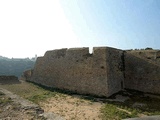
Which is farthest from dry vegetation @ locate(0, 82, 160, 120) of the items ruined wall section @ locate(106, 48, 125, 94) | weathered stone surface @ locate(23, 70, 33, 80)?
weathered stone surface @ locate(23, 70, 33, 80)

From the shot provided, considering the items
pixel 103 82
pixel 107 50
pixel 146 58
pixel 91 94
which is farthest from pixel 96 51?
pixel 146 58

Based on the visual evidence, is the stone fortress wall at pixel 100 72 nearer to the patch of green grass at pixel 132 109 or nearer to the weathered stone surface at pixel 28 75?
the patch of green grass at pixel 132 109

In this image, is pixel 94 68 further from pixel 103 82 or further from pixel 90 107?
pixel 90 107

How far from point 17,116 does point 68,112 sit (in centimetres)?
253

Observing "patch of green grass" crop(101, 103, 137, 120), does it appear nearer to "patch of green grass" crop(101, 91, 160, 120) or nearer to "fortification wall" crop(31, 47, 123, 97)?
"patch of green grass" crop(101, 91, 160, 120)

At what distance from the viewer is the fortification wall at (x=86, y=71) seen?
1176 centimetres

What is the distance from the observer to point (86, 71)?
41.5 feet

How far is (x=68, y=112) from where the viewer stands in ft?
26.0

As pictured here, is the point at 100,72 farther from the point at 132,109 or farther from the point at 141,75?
the point at 141,75

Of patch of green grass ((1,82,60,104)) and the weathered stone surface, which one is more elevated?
the weathered stone surface

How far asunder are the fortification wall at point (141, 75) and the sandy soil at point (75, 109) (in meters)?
5.40

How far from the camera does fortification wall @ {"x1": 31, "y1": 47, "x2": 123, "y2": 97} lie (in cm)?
1176

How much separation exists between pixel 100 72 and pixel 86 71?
128 cm

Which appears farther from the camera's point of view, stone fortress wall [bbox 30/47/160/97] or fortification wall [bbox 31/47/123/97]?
stone fortress wall [bbox 30/47/160/97]
